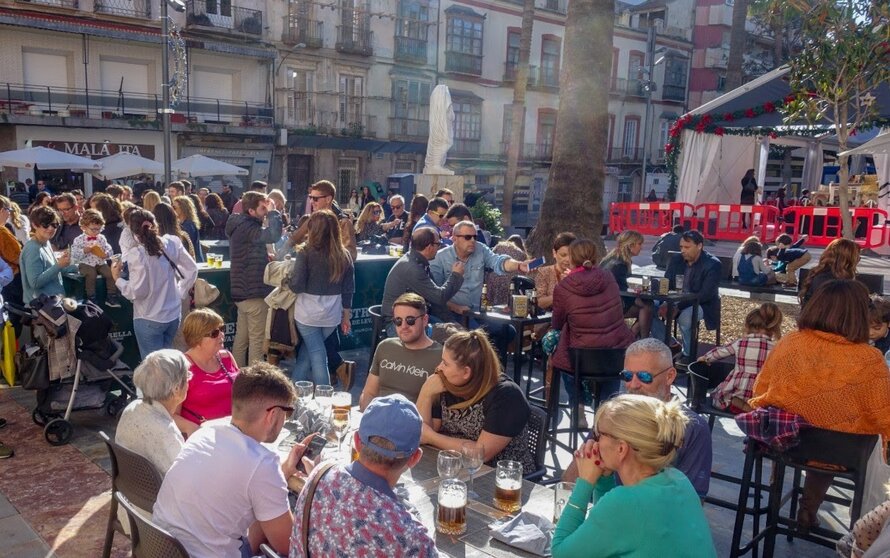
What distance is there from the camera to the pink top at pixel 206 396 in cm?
402

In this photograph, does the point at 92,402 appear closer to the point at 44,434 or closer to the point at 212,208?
the point at 44,434

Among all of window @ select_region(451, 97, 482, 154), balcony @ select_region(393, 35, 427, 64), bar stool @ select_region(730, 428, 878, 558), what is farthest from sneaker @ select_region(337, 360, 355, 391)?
window @ select_region(451, 97, 482, 154)

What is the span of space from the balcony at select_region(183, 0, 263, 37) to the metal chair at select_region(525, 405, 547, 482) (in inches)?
1000

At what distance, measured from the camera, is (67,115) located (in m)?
23.2

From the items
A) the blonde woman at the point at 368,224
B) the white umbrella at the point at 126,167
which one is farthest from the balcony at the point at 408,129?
the blonde woman at the point at 368,224

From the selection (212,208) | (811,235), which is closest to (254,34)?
(212,208)

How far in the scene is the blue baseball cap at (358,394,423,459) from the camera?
2.31 meters

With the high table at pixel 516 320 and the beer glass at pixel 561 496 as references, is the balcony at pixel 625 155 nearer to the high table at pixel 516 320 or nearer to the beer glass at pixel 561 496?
the high table at pixel 516 320

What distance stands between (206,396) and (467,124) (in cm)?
3128

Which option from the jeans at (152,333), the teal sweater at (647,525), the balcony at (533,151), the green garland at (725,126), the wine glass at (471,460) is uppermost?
the green garland at (725,126)

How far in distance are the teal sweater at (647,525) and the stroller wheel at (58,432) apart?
4431 millimetres

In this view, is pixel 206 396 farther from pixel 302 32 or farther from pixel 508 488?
pixel 302 32

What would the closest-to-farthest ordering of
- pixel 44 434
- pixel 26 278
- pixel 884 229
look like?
pixel 44 434, pixel 26 278, pixel 884 229

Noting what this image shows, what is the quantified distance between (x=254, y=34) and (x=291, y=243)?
74.1ft
